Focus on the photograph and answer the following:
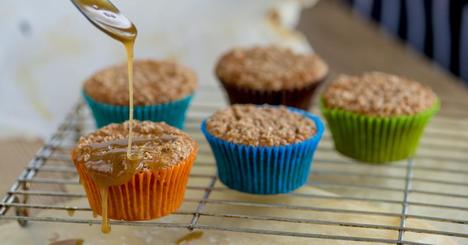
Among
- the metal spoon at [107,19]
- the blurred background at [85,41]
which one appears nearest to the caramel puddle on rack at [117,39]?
the metal spoon at [107,19]

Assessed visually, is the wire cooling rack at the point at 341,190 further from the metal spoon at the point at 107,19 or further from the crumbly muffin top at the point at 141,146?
the metal spoon at the point at 107,19

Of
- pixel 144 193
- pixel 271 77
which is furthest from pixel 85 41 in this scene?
pixel 144 193

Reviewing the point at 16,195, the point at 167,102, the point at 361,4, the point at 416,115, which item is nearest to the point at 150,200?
the point at 16,195

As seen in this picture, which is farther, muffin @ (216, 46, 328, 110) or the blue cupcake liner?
muffin @ (216, 46, 328, 110)

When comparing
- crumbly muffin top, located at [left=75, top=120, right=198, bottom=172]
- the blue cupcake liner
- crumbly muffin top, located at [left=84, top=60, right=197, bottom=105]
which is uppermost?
crumbly muffin top, located at [left=75, top=120, right=198, bottom=172]

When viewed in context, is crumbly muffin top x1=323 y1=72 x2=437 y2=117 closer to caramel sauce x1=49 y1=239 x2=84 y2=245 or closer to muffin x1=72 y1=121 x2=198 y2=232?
muffin x1=72 y1=121 x2=198 y2=232

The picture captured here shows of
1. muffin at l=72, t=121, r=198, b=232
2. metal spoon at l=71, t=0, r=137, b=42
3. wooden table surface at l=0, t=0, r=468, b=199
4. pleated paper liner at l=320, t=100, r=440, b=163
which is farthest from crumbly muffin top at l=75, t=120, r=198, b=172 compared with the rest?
wooden table surface at l=0, t=0, r=468, b=199

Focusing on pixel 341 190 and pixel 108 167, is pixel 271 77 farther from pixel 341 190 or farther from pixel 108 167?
pixel 108 167
